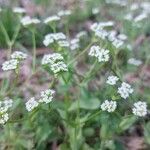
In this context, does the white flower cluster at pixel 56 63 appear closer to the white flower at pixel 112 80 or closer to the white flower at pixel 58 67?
the white flower at pixel 58 67

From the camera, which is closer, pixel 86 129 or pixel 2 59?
pixel 86 129

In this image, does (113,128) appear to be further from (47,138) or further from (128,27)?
(128,27)

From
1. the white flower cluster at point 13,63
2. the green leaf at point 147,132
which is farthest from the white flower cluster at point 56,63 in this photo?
the green leaf at point 147,132

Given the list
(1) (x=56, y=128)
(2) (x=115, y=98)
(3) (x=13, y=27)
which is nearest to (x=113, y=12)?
(3) (x=13, y=27)

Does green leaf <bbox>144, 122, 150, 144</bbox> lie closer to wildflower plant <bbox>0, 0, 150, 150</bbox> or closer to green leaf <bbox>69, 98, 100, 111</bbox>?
wildflower plant <bbox>0, 0, 150, 150</bbox>

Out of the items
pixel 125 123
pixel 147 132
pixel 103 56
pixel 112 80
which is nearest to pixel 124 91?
pixel 112 80

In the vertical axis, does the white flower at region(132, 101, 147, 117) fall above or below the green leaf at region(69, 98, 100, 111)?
above

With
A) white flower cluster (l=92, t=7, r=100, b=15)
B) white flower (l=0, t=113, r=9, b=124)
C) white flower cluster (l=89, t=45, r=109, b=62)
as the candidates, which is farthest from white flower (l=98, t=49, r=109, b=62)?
white flower cluster (l=92, t=7, r=100, b=15)

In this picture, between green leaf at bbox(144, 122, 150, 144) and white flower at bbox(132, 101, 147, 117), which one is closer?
white flower at bbox(132, 101, 147, 117)

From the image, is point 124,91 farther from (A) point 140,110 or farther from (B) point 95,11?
(B) point 95,11
